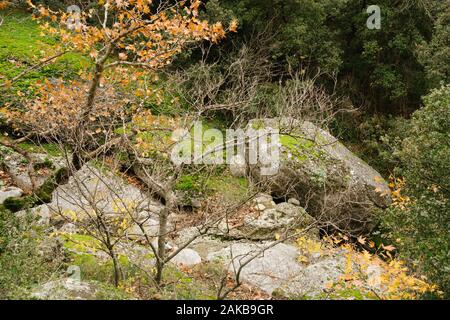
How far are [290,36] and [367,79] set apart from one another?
3957 millimetres

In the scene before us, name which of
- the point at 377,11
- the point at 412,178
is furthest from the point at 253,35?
the point at 412,178

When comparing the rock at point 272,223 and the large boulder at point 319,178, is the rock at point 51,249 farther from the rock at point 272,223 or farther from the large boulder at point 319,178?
the large boulder at point 319,178

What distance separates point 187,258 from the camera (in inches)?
324

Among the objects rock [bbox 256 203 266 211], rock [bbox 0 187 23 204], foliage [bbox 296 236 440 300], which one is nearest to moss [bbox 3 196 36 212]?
rock [bbox 0 187 23 204]

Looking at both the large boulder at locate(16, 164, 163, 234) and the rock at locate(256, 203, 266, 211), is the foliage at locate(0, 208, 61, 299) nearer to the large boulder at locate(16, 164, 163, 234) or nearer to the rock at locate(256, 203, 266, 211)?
the large boulder at locate(16, 164, 163, 234)

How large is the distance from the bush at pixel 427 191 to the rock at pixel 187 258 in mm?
3602

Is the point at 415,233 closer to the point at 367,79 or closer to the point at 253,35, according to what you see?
the point at 253,35

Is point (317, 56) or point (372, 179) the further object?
point (317, 56)

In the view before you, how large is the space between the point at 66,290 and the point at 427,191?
513 centimetres

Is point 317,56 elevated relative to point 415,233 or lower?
elevated

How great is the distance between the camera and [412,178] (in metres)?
6.66

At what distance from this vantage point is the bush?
588 centimetres
